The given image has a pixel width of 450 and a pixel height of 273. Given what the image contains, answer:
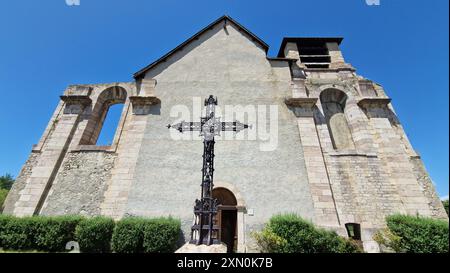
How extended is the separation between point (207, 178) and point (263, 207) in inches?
172

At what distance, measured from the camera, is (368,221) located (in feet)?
28.5

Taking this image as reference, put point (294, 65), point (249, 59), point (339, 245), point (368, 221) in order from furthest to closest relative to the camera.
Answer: point (294, 65), point (249, 59), point (368, 221), point (339, 245)

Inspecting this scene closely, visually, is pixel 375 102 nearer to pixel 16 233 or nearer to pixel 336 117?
pixel 336 117

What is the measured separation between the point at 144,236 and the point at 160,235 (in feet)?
1.92

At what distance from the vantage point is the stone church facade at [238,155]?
29.0ft

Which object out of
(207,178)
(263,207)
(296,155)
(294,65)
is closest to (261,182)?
(263,207)

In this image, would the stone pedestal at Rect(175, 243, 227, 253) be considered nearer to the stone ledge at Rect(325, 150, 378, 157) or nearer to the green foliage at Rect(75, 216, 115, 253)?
the green foliage at Rect(75, 216, 115, 253)

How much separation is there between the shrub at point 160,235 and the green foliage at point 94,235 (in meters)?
1.55

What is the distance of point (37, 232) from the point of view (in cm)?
789

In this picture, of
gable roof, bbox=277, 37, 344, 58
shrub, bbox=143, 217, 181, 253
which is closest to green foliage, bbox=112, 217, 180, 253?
shrub, bbox=143, 217, 181, 253

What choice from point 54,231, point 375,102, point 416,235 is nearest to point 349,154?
point 375,102

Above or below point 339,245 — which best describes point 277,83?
above
